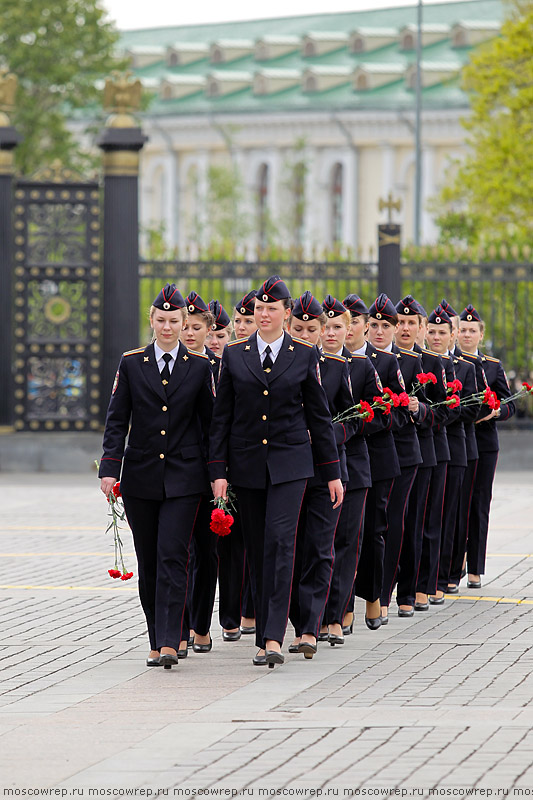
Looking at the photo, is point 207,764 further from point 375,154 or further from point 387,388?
point 375,154

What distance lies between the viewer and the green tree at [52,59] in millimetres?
37719

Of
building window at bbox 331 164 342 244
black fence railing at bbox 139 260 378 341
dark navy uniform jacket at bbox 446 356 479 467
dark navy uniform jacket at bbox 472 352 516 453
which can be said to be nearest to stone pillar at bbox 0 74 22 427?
black fence railing at bbox 139 260 378 341

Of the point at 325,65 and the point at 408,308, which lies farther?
the point at 325,65

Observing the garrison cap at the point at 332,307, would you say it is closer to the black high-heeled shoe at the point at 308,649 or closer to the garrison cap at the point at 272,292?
the garrison cap at the point at 272,292

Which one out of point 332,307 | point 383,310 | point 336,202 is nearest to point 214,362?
point 332,307

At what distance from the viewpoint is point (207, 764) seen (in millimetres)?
6117

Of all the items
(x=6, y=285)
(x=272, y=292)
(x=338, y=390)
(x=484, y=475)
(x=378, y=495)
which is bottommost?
(x=484, y=475)

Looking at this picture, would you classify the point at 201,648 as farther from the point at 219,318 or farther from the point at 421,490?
the point at 219,318

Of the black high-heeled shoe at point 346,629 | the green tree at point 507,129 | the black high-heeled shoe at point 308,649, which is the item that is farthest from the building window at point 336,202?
the black high-heeled shoe at point 308,649

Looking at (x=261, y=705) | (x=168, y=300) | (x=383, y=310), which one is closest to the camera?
(x=261, y=705)

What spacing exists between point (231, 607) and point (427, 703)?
2.17 m

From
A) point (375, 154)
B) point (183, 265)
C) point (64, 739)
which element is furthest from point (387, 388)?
point (375, 154)

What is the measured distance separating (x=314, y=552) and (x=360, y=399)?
100 centimetres

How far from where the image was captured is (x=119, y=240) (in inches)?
747
